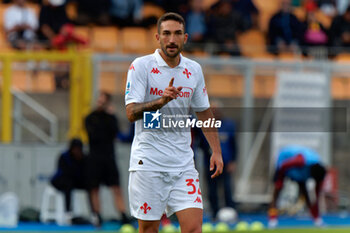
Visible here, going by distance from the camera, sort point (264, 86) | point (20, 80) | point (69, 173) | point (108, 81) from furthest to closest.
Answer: point (264, 86), point (108, 81), point (20, 80), point (69, 173)

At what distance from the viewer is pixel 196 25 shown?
16.4 metres

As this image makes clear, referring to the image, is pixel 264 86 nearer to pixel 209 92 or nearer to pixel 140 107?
pixel 209 92

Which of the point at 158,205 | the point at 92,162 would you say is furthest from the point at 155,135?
the point at 92,162

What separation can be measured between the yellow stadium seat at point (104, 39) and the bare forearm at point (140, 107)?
10860mm

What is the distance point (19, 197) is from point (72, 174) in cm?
132

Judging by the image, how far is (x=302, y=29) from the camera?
680 inches

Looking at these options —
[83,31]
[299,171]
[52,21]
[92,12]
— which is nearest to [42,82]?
[52,21]

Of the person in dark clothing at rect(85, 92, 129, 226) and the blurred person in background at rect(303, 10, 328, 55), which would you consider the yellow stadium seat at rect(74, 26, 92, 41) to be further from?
the blurred person in background at rect(303, 10, 328, 55)

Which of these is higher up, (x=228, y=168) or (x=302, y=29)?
(x=302, y=29)

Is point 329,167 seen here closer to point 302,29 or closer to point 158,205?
point 302,29

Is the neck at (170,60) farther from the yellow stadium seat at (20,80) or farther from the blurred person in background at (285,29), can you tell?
the blurred person in background at (285,29)

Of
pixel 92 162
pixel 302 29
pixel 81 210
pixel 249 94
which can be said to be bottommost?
pixel 81 210

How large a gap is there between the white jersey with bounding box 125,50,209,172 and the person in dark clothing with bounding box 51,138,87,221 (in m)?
7.55

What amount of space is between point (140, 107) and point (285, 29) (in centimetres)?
1182
